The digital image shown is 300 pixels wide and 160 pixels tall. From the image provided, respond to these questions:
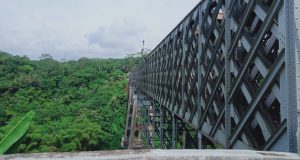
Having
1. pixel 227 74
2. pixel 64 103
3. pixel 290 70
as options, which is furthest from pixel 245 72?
pixel 64 103

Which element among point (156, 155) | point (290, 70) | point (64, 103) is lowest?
point (156, 155)

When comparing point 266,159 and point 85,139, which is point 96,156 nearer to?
point 266,159

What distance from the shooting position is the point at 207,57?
16.4ft

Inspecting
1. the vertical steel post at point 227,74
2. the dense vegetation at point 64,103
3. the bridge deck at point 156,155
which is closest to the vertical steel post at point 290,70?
the bridge deck at point 156,155

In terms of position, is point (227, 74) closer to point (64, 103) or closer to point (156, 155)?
point (156, 155)

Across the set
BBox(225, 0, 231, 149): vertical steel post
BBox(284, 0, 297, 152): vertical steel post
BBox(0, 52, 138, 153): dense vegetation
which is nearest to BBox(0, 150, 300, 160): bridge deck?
BBox(284, 0, 297, 152): vertical steel post

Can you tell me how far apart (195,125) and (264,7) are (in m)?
3.19

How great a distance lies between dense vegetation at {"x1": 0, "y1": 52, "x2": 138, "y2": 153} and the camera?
73.2 ft

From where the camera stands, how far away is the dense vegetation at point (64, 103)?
22.3m

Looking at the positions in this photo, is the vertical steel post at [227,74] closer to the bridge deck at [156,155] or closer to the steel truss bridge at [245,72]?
the steel truss bridge at [245,72]

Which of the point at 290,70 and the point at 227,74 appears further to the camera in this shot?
the point at 227,74

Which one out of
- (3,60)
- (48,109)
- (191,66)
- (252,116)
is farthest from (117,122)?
(252,116)

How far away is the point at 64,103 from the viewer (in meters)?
35.3

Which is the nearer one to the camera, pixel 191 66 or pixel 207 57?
pixel 207 57
